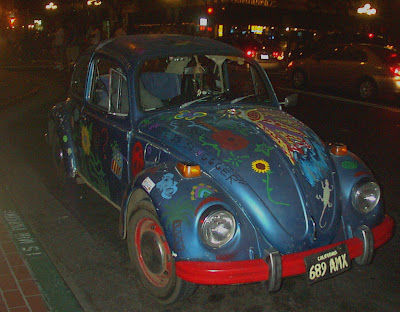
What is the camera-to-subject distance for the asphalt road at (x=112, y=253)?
379 cm

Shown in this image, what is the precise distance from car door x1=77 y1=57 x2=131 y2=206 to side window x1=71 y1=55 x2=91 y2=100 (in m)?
0.36

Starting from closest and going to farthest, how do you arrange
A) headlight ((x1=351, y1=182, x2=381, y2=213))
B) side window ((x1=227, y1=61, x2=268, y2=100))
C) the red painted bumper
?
the red painted bumper < headlight ((x1=351, y1=182, x2=381, y2=213)) < side window ((x1=227, y1=61, x2=268, y2=100))

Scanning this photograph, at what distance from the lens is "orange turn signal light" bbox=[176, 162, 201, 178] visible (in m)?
3.61

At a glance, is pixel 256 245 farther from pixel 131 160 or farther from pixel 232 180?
pixel 131 160

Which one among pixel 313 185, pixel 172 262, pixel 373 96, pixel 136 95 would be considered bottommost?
pixel 373 96

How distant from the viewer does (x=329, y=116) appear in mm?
11539

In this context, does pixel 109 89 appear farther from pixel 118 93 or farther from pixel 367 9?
pixel 367 9

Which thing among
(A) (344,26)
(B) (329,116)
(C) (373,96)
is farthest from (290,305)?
(A) (344,26)

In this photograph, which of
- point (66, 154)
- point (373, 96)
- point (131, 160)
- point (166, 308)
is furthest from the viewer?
point (373, 96)

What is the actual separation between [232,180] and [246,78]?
6.23ft

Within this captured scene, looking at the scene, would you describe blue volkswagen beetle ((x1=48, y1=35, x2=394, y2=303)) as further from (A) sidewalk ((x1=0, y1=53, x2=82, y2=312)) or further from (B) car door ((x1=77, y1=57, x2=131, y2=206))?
(A) sidewalk ((x1=0, y1=53, x2=82, y2=312))

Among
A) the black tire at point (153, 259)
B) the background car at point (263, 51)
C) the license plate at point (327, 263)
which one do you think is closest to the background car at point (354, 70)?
the background car at point (263, 51)

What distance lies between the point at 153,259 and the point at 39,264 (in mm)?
1171

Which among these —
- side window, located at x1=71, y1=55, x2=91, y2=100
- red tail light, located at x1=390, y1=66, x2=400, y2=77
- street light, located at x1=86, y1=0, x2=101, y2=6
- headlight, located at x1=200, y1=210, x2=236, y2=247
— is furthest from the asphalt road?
street light, located at x1=86, y1=0, x2=101, y2=6
